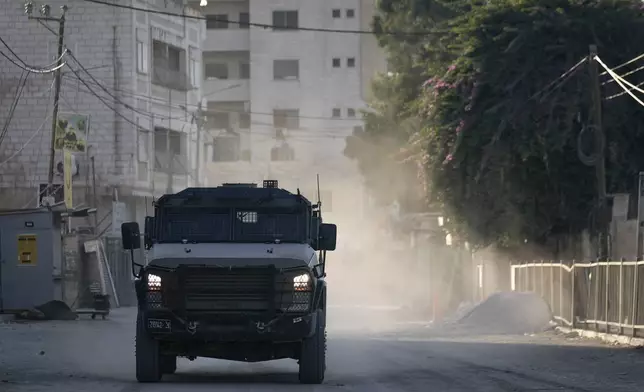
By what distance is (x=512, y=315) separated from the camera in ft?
126

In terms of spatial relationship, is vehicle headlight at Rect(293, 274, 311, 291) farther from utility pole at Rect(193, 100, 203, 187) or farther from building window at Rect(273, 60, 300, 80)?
building window at Rect(273, 60, 300, 80)

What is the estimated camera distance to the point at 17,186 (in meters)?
61.6

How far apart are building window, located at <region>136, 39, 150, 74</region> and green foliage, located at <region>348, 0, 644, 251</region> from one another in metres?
23.5

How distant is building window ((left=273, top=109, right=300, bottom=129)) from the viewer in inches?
3568

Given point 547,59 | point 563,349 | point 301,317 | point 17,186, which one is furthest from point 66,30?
point 301,317

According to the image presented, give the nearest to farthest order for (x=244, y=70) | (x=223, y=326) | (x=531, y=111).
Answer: (x=223, y=326) → (x=531, y=111) → (x=244, y=70)

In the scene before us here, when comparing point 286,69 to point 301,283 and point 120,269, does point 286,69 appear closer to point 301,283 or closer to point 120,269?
point 120,269

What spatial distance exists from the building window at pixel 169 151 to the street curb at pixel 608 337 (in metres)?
33.3

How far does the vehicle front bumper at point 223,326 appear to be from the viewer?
1752 centimetres

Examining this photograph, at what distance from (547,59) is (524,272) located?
7.01m

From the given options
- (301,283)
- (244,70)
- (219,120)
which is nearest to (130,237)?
(301,283)

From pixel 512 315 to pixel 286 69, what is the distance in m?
54.4

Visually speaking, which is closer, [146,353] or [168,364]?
[146,353]

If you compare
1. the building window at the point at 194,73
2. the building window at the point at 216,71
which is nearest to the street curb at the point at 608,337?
the building window at the point at 194,73
